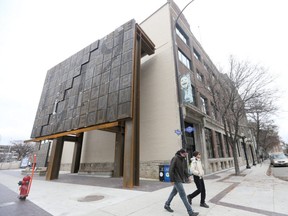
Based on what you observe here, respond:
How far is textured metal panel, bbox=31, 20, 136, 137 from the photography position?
1127 centimetres

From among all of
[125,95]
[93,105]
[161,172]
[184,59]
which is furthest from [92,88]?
[184,59]

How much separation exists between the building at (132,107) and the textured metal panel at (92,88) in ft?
0.27

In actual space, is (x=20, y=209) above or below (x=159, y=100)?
below

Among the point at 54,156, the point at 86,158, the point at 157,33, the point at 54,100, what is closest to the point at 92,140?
the point at 86,158

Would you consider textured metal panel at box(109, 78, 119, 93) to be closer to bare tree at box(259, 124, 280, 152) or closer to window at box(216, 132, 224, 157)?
window at box(216, 132, 224, 157)

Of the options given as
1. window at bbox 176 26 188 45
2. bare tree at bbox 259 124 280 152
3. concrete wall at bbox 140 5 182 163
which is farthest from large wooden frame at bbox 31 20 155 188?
bare tree at bbox 259 124 280 152

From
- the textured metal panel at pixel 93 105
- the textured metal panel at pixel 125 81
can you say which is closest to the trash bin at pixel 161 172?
the textured metal panel at pixel 125 81

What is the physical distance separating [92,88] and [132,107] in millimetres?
5537

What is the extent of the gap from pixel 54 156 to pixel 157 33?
54.0ft

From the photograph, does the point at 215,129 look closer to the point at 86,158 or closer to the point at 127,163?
the point at 127,163

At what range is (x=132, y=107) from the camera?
398 inches

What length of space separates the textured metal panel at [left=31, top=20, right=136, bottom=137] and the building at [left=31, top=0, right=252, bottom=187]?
0.27 ft

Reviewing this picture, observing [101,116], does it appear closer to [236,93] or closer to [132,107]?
[132,107]

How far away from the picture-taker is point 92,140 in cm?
1850
